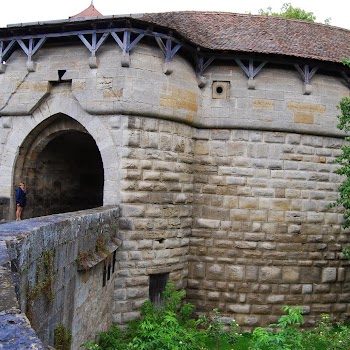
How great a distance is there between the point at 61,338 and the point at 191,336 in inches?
93.6

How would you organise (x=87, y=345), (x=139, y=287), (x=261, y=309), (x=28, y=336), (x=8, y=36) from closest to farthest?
(x=28, y=336) < (x=87, y=345) < (x=139, y=287) < (x=8, y=36) < (x=261, y=309)

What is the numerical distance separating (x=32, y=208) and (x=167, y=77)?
162 inches

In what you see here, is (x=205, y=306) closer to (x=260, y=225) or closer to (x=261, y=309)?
(x=261, y=309)

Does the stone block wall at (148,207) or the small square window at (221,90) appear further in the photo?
the small square window at (221,90)

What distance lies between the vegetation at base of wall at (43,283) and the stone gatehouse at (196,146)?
3.86 m

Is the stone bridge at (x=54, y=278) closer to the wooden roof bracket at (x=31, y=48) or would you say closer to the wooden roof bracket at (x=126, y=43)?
the wooden roof bracket at (x=126, y=43)

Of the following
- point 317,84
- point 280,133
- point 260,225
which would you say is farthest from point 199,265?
point 317,84

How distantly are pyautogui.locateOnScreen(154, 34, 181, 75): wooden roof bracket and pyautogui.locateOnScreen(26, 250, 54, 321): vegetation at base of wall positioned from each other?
5.59 meters

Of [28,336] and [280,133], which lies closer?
[28,336]

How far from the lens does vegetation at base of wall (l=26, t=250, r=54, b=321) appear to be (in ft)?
13.6

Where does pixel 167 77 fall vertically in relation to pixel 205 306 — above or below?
above

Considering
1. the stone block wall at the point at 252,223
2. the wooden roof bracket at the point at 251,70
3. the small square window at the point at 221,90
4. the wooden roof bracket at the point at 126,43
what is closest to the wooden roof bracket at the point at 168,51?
the wooden roof bracket at the point at 126,43

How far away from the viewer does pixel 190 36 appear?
10641 millimetres

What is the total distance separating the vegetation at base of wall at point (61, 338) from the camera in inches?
200
